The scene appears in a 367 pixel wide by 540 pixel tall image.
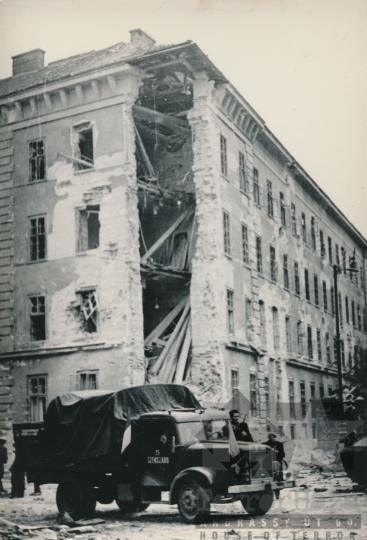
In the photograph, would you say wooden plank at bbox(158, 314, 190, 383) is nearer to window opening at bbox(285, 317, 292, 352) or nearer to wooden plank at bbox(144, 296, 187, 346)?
wooden plank at bbox(144, 296, 187, 346)

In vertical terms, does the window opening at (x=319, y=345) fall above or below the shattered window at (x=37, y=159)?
below

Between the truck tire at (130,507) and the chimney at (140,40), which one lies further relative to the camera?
the chimney at (140,40)

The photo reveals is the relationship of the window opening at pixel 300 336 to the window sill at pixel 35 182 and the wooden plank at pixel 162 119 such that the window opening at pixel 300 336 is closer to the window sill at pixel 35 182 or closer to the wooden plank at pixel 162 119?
the wooden plank at pixel 162 119

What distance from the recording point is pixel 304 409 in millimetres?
13445

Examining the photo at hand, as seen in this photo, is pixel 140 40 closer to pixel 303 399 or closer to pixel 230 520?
pixel 303 399

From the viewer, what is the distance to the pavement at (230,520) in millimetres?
10594

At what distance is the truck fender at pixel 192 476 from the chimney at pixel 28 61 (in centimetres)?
725

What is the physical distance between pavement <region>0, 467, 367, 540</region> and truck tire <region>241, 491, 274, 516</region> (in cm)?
10

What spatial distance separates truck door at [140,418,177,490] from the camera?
36.3 ft

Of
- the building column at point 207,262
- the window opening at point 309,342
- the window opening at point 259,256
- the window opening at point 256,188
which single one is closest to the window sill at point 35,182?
the building column at point 207,262

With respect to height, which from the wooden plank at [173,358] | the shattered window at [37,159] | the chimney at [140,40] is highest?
the chimney at [140,40]

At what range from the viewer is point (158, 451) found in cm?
1120

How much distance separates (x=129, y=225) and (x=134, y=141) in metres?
1.56

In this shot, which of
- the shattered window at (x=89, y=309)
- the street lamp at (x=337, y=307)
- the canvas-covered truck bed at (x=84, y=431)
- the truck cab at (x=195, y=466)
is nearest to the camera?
the truck cab at (x=195, y=466)
